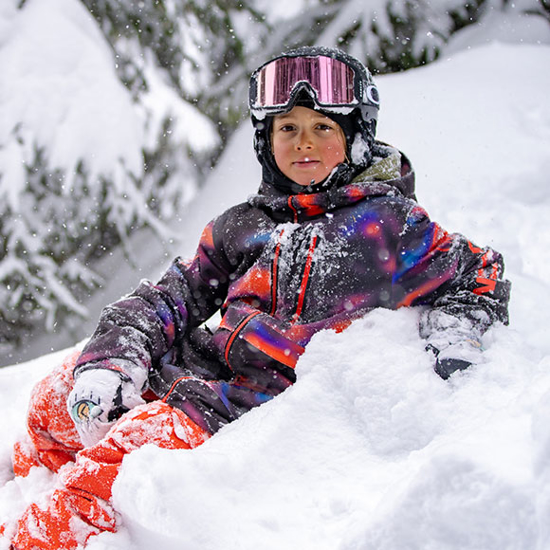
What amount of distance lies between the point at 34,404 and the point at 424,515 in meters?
1.38

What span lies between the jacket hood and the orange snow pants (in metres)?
0.75

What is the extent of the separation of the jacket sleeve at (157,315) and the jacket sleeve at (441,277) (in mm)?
646

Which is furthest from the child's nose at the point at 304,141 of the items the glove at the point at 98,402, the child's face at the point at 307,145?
the glove at the point at 98,402

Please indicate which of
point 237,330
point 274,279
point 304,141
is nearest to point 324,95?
point 304,141

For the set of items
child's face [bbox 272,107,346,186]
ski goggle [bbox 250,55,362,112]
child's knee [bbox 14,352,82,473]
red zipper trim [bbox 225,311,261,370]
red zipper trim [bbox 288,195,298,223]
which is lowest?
child's knee [bbox 14,352,82,473]

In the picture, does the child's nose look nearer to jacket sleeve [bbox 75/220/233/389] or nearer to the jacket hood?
the jacket hood

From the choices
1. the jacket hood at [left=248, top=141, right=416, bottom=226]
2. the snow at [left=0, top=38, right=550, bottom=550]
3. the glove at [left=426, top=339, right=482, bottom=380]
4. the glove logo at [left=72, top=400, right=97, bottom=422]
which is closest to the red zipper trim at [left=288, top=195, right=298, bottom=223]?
the jacket hood at [left=248, top=141, right=416, bottom=226]

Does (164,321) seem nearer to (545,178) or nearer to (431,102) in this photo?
(545,178)

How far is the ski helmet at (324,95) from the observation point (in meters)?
1.92

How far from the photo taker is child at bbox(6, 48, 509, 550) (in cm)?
162

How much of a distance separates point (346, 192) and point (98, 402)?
0.98 m

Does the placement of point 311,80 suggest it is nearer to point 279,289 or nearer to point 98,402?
point 279,289

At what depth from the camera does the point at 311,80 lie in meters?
1.92

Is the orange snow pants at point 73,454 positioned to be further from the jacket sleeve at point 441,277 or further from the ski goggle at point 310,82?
the ski goggle at point 310,82
